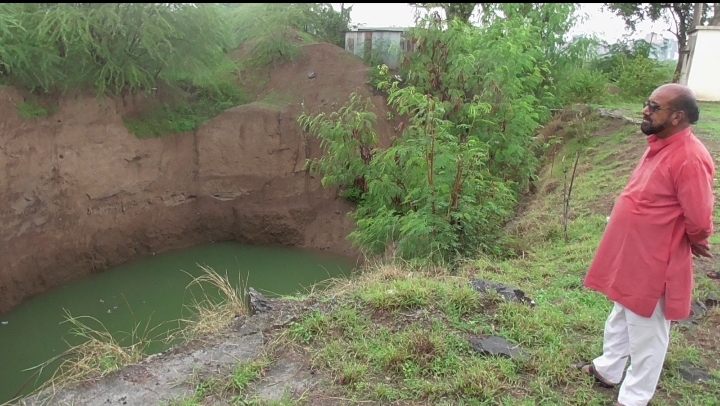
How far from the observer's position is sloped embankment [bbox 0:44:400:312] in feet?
31.3

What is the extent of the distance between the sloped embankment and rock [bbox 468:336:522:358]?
7.72 metres

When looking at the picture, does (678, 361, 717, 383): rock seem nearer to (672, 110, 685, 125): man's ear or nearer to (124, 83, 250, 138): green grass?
(672, 110, 685, 125): man's ear

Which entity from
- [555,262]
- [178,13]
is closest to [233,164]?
[178,13]

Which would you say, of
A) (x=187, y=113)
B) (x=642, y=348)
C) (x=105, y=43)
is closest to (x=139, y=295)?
(x=105, y=43)

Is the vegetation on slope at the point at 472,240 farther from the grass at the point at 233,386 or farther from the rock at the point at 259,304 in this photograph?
the rock at the point at 259,304

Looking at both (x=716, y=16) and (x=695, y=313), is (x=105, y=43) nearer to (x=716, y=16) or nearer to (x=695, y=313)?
(x=695, y=313)

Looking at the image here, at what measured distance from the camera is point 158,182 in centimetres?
1184

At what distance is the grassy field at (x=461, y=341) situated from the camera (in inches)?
118

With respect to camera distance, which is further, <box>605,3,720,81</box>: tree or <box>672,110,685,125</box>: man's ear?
<box>605,3,720,81</box>: tree

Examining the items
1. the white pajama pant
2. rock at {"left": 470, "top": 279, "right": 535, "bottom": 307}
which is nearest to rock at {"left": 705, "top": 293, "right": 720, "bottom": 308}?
rock at {"left": 470, "top": 279, "right": 535, "bottom": 307}

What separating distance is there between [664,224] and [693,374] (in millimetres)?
1184

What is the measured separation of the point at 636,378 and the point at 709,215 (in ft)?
2.75

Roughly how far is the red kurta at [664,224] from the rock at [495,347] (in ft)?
2.78

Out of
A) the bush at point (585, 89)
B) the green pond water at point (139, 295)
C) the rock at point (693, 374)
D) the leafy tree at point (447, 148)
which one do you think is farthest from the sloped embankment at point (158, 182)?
the rock at point (693, 374)
